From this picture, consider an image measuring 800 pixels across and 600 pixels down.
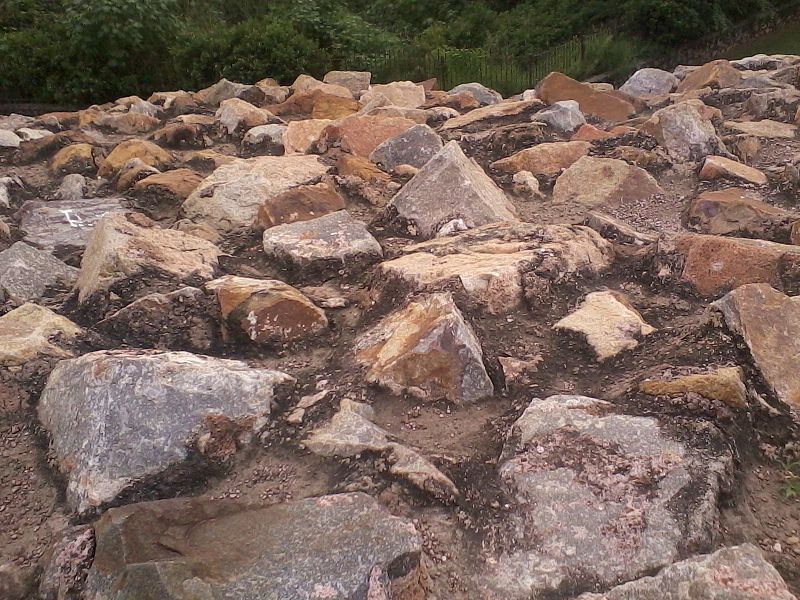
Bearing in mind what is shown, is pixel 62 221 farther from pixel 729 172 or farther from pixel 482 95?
pixel 482 95

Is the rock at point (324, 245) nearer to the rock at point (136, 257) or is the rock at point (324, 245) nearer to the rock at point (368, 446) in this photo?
the rock at point (136, 257)

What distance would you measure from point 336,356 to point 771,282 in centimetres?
123

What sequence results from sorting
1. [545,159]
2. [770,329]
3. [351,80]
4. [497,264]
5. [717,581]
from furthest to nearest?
[351,80]
[545,159]
[497,264]
[770,329]
[717,581]

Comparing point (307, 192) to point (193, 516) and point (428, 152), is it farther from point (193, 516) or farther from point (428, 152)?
point (193, 516)

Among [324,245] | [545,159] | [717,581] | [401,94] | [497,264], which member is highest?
[717,581]

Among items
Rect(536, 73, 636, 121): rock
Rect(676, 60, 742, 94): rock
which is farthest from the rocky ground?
Rect(676, 60, 742, 94): rock

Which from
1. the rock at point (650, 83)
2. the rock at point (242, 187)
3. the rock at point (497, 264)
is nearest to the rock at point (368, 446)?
the rock at point (497, 264)

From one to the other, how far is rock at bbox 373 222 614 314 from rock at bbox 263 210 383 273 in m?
0.14

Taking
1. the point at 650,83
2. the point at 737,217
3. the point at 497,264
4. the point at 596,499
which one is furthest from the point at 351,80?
the point at 596,499

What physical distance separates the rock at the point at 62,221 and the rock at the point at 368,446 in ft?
4.86

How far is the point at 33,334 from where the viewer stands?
1.94 metres

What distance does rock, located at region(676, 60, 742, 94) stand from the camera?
15.0ft

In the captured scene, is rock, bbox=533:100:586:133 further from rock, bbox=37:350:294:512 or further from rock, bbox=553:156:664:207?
rock, bbox=37:350:294:512

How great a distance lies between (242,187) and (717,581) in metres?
2.29
